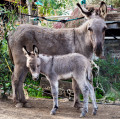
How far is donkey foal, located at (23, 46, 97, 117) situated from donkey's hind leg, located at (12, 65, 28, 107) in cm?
74

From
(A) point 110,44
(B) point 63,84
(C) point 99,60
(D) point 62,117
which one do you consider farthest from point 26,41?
(A) point 110,44

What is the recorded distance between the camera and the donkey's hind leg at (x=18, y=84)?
5531 mm

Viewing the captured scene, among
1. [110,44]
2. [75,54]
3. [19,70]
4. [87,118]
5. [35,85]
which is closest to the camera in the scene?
[87,118]

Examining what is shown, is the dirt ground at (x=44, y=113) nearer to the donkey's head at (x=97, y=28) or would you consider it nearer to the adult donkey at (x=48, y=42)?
the adult donkey at (x=48, y=42)

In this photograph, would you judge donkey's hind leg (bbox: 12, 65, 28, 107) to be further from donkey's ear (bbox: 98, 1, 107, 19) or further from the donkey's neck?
donkey's ear (bbox: 98, 1, 107, 19)

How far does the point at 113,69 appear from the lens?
393 inches

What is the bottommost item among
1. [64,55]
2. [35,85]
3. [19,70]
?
[35,85]

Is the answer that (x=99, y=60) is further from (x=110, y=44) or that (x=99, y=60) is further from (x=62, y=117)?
(x=62, y=117)

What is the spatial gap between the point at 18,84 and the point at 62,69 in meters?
1.41

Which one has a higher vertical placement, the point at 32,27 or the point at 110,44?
the point at 32,27

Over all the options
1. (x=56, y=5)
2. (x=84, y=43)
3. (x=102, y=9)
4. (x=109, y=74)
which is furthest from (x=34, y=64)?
(x=109, y=74)

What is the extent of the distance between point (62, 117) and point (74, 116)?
1.06ft

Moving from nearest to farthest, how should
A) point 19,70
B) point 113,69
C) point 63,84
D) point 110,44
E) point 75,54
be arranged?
point 75,54, point 19,70, point 63,84, point 113,69, point 110,44

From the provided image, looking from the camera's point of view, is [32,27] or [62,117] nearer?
[62,117]
